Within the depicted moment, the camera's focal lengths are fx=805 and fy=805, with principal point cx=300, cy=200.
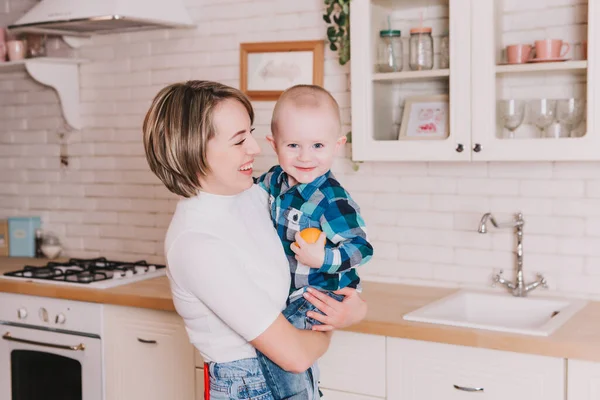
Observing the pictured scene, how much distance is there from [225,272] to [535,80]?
5.36 ft

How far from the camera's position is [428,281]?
335 cm

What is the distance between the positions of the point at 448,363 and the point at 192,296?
3.27ft

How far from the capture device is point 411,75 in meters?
3.01

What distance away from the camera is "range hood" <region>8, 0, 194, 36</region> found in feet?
11.6

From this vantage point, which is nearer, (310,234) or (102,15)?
(310,234)

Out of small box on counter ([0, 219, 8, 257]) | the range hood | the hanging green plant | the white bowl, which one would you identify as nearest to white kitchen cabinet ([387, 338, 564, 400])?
the hanging green plant

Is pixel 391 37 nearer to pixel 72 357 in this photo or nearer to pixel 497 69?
pixel 497 69

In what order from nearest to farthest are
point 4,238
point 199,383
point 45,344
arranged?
1. point 199,383
2. point 45,344
3. point 4,238

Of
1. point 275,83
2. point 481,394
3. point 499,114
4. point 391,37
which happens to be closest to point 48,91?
point 275,83

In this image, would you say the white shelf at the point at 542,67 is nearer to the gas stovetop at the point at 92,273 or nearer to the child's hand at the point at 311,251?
the child's hand at the point at 311,251

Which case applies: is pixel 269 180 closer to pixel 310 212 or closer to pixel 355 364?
pixel 310 212

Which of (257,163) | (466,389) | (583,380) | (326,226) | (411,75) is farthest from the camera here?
(257,163)

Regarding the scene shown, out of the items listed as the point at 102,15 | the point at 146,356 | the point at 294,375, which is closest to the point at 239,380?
the point at 294,375

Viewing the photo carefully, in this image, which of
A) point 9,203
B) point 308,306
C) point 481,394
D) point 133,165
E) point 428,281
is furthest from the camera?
point 9,203
